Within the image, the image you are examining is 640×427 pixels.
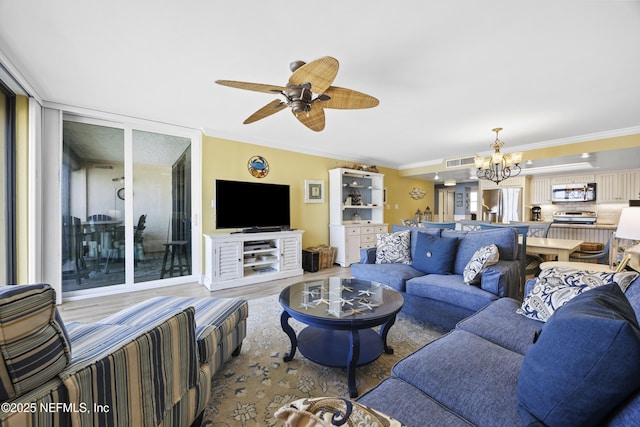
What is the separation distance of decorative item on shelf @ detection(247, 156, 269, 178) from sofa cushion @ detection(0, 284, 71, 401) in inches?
150

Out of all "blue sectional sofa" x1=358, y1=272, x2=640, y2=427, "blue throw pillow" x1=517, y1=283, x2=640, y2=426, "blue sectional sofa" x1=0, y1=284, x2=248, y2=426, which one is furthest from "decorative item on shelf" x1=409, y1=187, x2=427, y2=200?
"blue sectional sofa" x1=0, y1=284, x2=248, y2=426

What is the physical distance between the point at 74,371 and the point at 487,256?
8.92ft

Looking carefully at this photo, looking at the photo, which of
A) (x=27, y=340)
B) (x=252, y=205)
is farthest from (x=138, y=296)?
(x=27, y=340)

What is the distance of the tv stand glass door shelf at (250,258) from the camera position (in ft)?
12.1

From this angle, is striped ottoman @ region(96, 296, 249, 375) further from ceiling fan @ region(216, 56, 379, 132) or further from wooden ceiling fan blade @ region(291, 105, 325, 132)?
wooden ceiling fan blade @ region(291, 105, 325, 132)

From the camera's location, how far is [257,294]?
3.48 metres

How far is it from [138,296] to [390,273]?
3224 millimetres

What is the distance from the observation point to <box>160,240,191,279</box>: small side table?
3.81 m

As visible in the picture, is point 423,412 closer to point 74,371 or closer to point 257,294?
point 74,371

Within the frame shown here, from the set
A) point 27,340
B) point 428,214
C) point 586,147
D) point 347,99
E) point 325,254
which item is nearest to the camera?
point 27,340

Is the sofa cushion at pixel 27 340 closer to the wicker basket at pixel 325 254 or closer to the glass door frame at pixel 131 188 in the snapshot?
the glass door frame at pixel 131 188

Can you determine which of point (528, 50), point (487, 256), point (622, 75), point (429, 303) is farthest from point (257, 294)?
point (622, 75)

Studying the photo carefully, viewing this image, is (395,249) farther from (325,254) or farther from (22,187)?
(22,187)

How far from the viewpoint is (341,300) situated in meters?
1.93
